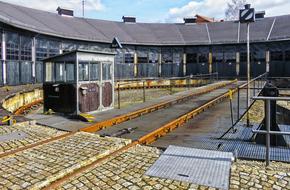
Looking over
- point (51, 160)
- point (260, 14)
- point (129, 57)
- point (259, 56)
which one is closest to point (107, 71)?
point (51, 160)

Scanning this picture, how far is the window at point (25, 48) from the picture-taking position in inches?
934

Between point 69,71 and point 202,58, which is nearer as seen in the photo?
point 69,71

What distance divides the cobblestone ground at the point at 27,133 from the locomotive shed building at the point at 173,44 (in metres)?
18.9

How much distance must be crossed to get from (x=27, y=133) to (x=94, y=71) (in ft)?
13.8

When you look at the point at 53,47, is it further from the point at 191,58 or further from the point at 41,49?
the point at 191,58

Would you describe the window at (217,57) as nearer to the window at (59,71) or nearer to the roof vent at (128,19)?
the roof vent at (128,19)

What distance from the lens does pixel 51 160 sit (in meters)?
5.52

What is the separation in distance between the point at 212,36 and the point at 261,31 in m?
A: 6.23

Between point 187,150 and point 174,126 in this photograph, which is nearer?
point 187,150

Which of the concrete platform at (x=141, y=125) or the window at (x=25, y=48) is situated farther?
the window at (x=25, y=48)

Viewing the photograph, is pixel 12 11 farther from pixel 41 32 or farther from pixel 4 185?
pixel 4 185

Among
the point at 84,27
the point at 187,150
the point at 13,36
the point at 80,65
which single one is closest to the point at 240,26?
the point at 84,27

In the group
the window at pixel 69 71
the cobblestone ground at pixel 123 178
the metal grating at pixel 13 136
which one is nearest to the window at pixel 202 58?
the window at pixel 69 71

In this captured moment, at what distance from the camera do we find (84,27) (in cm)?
3400
